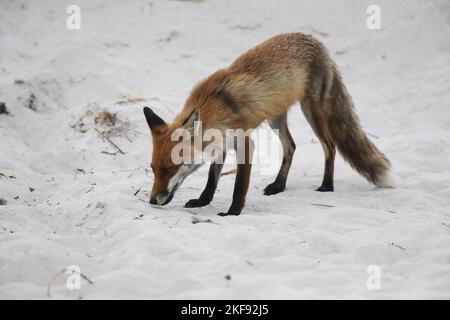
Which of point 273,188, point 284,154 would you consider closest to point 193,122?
point 273,188

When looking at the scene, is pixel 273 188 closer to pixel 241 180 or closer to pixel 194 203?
pixel 241 180

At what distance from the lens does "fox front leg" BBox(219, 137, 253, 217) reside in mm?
4383

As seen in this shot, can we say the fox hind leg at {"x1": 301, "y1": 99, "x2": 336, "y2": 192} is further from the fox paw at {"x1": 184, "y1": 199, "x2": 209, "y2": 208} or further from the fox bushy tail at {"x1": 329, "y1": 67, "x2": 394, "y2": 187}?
the fox paw at {"x1": 184, "y1": 199, "x2": 209, "y2": 208}

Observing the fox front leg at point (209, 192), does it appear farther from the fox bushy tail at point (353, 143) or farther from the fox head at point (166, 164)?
the fox bushy tail at point (353, 143)

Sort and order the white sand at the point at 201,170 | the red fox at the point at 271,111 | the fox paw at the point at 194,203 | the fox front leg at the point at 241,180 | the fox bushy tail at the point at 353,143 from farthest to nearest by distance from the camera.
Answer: the fox bushy tail at the point at 353,143
the fox paw at the point at 194,203
the fox front leg at the point at 241,180
the red fox at the point at 271,111
the white sand at the point at 201,170

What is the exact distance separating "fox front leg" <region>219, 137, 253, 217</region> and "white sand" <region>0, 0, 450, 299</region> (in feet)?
0.78

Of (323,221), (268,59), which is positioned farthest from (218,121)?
(323,221)

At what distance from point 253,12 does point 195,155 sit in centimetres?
704

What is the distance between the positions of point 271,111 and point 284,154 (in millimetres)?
863

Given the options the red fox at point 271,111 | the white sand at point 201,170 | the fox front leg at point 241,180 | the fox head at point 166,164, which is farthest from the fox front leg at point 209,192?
the fox head at point 166,164

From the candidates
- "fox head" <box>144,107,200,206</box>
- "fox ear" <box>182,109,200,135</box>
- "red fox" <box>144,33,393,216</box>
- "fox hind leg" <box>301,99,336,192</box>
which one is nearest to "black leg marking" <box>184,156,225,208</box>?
"red fox" <box>144,33,393,216</box>

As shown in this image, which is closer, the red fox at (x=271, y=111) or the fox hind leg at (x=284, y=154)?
the red fox at (x=271, y=111)

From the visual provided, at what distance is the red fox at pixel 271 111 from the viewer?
4.22m
